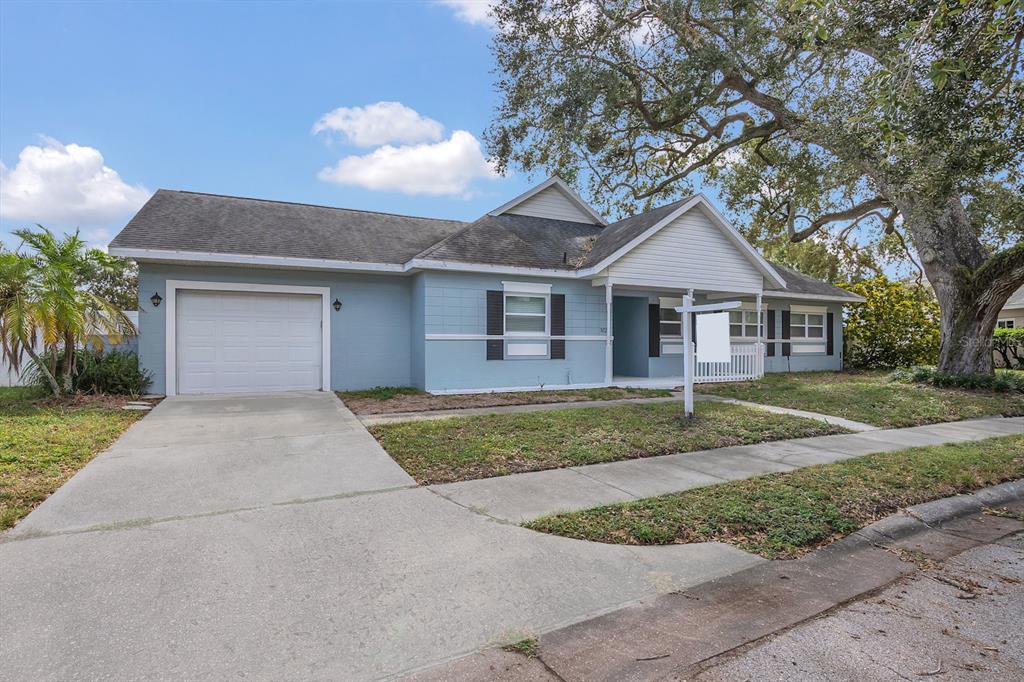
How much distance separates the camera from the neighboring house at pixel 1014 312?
82.3 feet

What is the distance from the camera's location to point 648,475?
532 centimetres

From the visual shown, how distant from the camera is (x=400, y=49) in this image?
11.8 meters

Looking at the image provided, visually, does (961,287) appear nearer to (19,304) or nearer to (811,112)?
(811,112)

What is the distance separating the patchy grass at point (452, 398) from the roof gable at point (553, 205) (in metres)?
5.95

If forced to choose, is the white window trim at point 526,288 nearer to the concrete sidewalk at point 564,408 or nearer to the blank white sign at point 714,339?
the concrete sidewalk at point 564,408

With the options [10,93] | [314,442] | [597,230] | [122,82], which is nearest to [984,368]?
[597,230]

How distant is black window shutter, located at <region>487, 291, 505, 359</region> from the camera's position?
11.8 metres

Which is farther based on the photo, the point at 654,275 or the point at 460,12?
the point at 654,275

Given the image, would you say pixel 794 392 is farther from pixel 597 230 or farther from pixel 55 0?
pixel 55 0

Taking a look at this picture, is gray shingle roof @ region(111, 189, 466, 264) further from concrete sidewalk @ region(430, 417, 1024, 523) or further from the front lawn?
concrete sidewalk @ region(430, 417, 1024, 523)

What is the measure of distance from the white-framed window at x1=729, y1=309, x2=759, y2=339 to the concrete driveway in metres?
14.0

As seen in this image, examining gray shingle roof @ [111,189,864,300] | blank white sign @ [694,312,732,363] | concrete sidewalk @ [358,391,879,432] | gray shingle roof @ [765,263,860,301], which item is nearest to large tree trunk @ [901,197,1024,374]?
gray shingle roof @ [765,263,860,301]

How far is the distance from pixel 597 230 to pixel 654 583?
1391 cm

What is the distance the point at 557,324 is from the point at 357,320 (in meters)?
4.79
